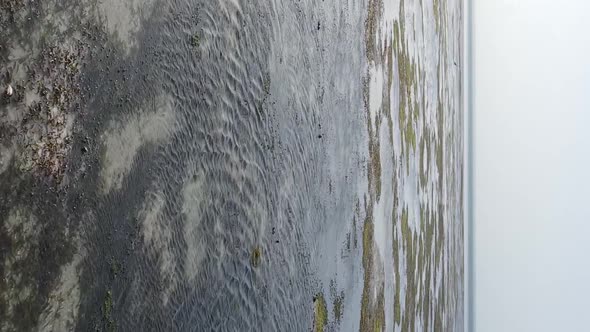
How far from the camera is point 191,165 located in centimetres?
32

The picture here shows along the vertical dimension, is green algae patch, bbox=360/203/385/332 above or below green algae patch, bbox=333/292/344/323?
below

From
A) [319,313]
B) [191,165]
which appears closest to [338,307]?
[319,313]

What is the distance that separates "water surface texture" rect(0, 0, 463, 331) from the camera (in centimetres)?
22

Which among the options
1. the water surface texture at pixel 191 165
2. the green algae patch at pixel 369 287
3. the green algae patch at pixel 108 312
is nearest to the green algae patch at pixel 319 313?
the water surface texture at pixel 191 165

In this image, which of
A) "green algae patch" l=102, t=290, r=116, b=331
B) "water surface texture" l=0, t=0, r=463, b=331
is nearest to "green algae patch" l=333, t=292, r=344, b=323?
"water surface texture" l=0, t=0, r=463, b=331

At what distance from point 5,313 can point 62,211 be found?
0.12 ft

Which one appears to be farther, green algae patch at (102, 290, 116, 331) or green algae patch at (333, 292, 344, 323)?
green algae patch at (333, 292, 344, 323)

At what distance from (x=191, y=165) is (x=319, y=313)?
23 cm

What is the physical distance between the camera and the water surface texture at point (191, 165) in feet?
0.72

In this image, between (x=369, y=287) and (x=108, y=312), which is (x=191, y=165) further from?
(x=369, y=287)

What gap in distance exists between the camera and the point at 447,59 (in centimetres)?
137

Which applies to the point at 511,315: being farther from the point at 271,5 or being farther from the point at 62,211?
the point at 62,211

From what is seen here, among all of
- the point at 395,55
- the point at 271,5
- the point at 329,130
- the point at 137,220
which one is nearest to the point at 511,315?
the point at 395,55

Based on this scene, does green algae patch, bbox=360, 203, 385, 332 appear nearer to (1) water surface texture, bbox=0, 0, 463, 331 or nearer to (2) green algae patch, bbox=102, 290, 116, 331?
(1) water surface texture, bbox=0, 0, 463, 331
